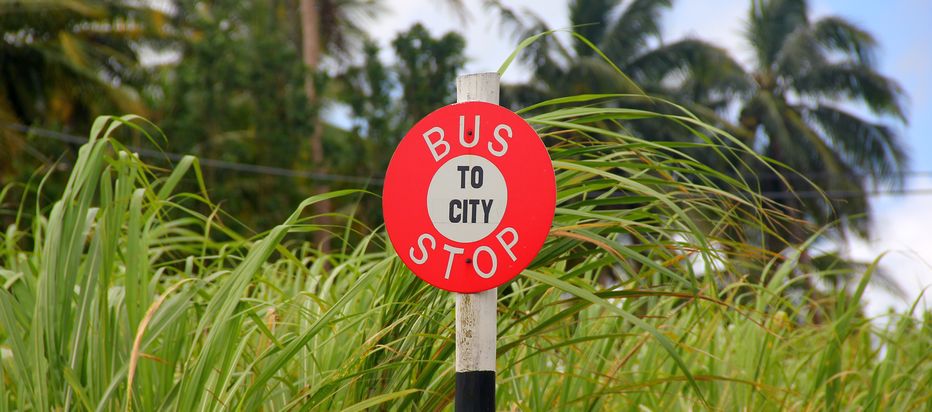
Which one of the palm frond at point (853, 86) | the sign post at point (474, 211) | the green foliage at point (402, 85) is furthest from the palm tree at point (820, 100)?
the sign post at point (474, 211)

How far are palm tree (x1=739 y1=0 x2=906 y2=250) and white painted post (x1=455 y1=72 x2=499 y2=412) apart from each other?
25.3 meters

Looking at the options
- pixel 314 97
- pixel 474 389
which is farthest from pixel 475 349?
pixel 314 97

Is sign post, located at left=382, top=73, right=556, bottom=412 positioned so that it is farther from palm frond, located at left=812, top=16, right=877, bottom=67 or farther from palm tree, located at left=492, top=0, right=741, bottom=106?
palm frond, located at left=812, top=16, right=877, bottom=67

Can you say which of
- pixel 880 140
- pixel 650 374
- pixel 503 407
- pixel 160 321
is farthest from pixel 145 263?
pixel 880 140

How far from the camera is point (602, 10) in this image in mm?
26250

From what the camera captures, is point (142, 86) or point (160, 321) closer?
point (160, 321)

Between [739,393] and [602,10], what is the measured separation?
23952 millimetres

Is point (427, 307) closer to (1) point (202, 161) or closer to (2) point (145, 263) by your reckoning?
(2) point (145, 263)

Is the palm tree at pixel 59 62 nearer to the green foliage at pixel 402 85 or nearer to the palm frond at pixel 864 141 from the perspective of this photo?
the green foliage at pixel 402 85

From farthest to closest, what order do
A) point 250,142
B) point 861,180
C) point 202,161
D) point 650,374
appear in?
point 861,180, point 250,142, point 202,161, point 650,374

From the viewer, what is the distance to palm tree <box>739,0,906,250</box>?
26.4m

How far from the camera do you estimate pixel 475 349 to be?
1898 millimetres

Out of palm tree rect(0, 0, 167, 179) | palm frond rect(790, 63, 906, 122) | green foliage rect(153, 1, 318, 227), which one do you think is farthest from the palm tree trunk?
palm frond rect(790, 63, 906, 122)

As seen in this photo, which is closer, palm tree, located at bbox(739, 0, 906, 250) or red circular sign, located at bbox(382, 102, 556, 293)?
red circular sign, located at bbox(382, 102, 556, 293)
